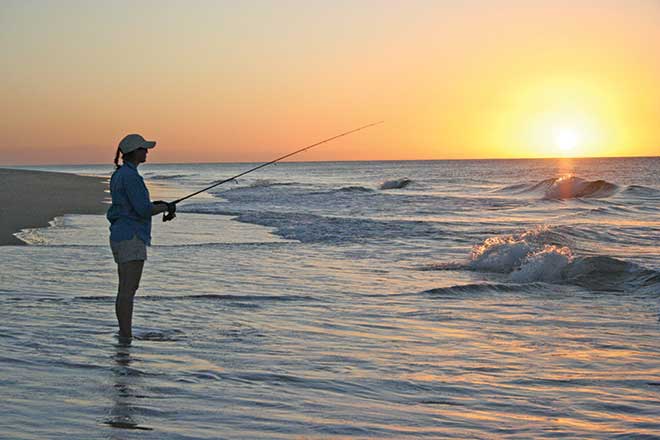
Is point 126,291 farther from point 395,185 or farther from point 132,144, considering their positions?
point 395,185

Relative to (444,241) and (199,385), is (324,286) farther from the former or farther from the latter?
(444,241)

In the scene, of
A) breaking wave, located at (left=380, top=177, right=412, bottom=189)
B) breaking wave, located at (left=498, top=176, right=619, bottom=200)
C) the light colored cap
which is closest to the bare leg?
the light colored cap

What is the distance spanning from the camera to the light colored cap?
5.27 meters

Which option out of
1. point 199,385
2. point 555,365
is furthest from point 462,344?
point 199,385

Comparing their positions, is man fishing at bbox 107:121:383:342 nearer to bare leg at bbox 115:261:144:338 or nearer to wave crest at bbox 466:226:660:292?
bare leg at bbox 115:261:144:338

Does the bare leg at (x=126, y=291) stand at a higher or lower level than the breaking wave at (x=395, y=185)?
lower

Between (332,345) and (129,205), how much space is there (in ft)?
5.40

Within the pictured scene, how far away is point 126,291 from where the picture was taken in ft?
17.8

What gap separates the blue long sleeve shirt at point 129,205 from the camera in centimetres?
519

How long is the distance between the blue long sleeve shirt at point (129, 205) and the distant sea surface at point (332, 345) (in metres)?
0.75

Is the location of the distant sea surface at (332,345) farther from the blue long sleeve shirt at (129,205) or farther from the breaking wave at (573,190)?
the breaking wave at (573,190)

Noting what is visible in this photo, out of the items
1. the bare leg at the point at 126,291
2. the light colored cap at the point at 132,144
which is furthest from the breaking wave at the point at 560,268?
the light colored cap at the point at 132,144

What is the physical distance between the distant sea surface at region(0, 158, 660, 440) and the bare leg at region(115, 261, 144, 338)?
149mm

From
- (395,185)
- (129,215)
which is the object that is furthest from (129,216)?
(395,185)
